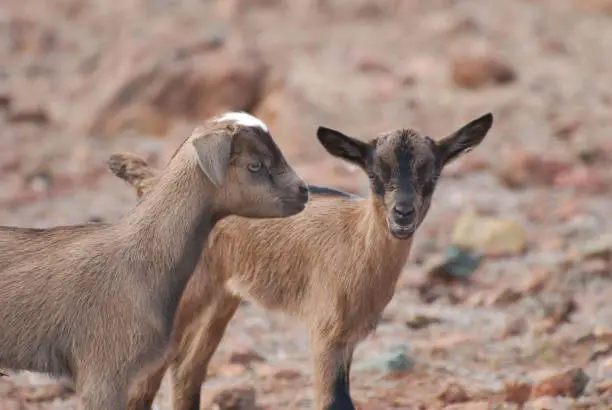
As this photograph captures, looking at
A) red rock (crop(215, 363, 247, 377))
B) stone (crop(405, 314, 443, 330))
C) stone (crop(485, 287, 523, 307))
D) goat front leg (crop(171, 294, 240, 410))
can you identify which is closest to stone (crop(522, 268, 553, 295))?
stone (crop(485, 287, 523, 307))

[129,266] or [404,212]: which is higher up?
[404,212]

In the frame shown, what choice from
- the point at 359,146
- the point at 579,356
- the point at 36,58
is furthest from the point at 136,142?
the point at 359,146

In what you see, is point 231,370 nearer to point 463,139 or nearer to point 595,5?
point 463,139

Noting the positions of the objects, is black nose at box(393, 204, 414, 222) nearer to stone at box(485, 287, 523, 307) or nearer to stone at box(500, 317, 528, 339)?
stone at box(500, 317, 528, 339)

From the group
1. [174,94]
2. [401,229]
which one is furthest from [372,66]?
[401,229]

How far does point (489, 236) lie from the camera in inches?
579

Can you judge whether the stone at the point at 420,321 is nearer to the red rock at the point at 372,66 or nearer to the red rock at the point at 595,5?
the red rock at the point at 372,66

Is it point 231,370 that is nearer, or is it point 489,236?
point 231,370

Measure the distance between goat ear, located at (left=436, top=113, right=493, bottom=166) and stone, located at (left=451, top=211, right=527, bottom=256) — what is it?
580cm

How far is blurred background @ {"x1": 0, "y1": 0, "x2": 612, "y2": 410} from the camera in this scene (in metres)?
10.9

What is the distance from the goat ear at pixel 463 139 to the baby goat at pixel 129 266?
1290 mm

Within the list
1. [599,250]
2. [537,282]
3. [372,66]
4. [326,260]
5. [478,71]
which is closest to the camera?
[326,260]

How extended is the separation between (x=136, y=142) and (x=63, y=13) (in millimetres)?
10565

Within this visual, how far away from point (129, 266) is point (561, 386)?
356cm
